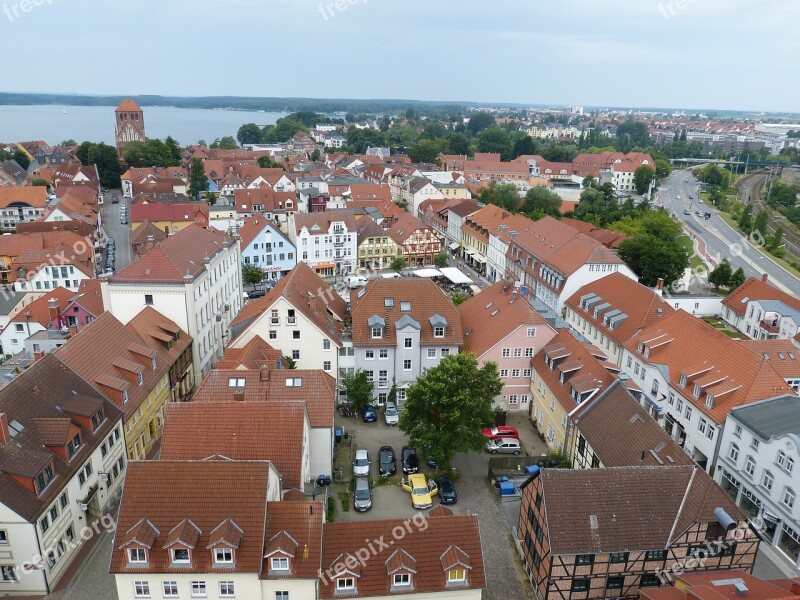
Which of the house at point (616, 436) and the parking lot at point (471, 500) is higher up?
the house at point (616, 436)

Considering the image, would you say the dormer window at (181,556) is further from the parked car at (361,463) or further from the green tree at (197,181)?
the green tree at (197,181)

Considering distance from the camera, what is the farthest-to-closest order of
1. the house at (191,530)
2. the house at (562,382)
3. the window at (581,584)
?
the house at (562,382), the window at (581,584), the house at (191,530)

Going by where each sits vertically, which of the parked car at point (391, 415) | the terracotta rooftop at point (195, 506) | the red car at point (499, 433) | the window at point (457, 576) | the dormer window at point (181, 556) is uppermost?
the terracotta rooftop at point (195, 506)

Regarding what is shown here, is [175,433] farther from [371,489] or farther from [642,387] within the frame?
[642,387]

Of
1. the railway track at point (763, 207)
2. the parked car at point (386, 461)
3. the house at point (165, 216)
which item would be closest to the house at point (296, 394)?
the parked car at point (386, 461)

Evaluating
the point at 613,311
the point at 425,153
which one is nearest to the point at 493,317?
the point at 613,311

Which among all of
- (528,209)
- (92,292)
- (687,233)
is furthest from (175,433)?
(687,233)
